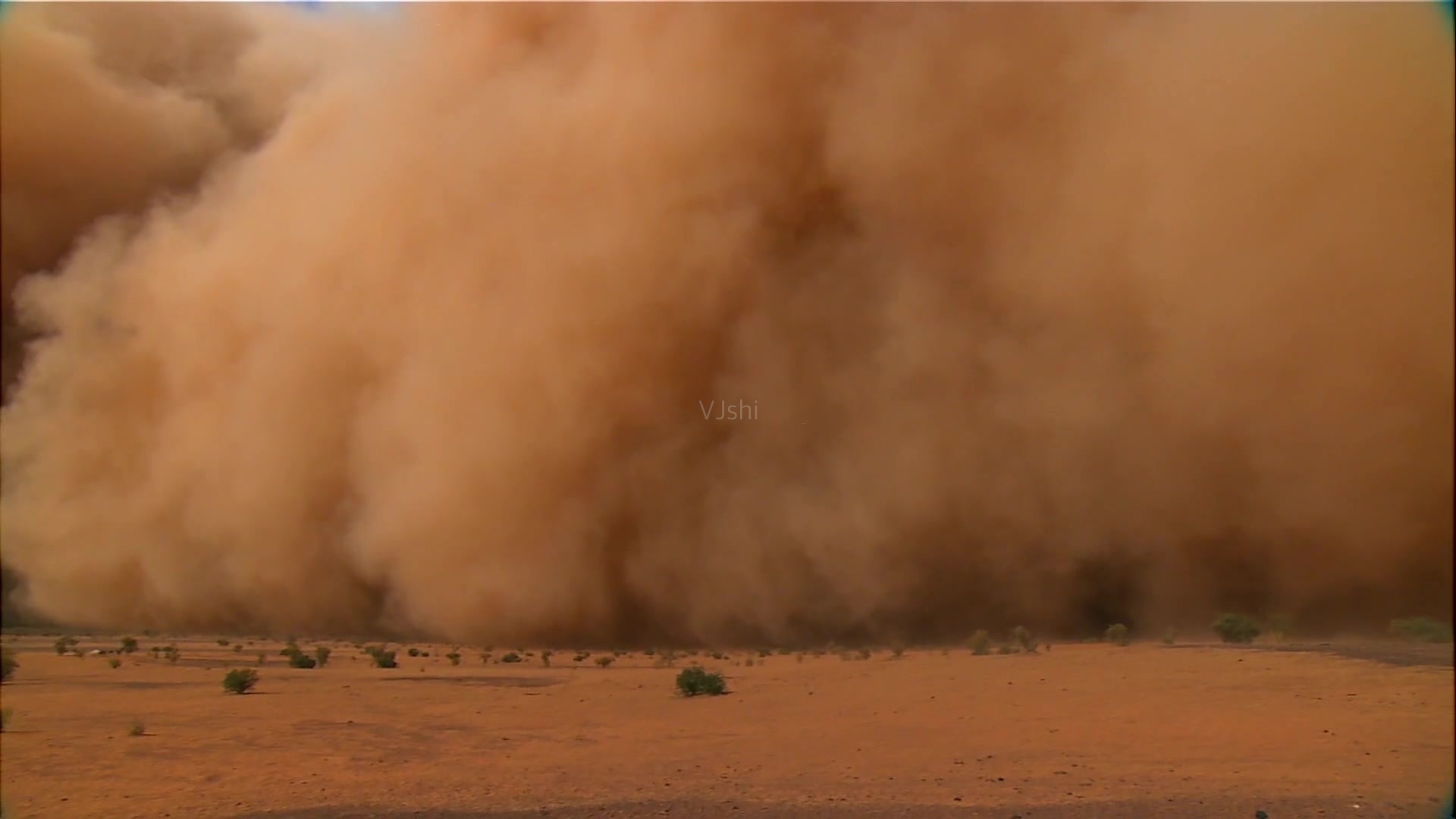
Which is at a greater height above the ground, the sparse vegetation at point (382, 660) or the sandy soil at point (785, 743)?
the sparse vegetation at point (382, 660)

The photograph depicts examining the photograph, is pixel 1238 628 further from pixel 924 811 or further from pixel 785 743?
→ pixel 924 811

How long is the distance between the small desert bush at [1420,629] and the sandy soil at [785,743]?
140 mm

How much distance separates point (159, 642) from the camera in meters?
13.8

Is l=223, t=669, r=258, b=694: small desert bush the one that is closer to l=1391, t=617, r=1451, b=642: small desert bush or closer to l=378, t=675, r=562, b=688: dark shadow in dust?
l=378, t=675, r=562, b=688: dark shadow in dust

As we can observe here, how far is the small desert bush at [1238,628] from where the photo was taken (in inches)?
359

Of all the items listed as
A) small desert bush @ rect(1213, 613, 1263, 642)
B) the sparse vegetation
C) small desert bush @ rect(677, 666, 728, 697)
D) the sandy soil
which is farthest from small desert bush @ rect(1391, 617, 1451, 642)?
the sparse vegetation

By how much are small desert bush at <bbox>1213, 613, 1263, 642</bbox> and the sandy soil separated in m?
0.49

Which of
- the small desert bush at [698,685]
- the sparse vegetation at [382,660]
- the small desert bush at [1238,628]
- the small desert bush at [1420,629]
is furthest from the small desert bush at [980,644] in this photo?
the sparse vegetation at [382,660]

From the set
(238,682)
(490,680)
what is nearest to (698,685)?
(490,680)

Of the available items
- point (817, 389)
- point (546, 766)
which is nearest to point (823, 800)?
point (546, 766)

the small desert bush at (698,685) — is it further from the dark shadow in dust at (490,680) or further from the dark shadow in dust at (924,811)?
the dark shadow in dust at (924,811)

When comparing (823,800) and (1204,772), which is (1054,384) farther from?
(823,800)

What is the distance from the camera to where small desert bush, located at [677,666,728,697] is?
8352mm

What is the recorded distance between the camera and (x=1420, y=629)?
6844 mm
